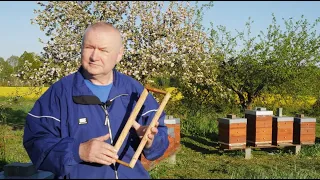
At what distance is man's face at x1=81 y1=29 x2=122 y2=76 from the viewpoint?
6.40 feet

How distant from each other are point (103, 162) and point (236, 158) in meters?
6.94

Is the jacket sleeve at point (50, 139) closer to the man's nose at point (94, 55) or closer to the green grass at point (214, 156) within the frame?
the man's nose at point (94, 55)

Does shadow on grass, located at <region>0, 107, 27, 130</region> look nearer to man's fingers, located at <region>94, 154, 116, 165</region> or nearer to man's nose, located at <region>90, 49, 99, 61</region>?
man's nose, located at <region>90, 49, 99, 61</region>

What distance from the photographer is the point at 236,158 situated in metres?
8.40

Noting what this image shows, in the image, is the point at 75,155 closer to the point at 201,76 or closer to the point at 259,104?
the point at 201,76

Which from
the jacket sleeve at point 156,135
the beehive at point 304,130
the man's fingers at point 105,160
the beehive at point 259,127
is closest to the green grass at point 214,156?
the beehive at point 304,130

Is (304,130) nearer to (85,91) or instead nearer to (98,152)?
(85,91)

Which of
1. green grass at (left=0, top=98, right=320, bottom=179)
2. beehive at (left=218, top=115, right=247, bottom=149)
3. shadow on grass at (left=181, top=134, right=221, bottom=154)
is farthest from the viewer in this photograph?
shadow on grass at (left=181, top=134, right=221, bottom=154)

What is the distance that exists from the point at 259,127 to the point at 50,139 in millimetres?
6883

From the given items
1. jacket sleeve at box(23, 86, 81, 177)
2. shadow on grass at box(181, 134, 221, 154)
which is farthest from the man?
shadow on grass at box(181, 134, 221, 154)

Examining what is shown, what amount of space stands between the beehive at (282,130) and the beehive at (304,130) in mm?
230

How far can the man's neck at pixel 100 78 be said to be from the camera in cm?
207

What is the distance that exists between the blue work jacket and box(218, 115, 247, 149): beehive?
6.20 meters

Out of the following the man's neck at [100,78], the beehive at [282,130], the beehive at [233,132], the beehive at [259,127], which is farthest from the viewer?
the beehive at [282,130]
